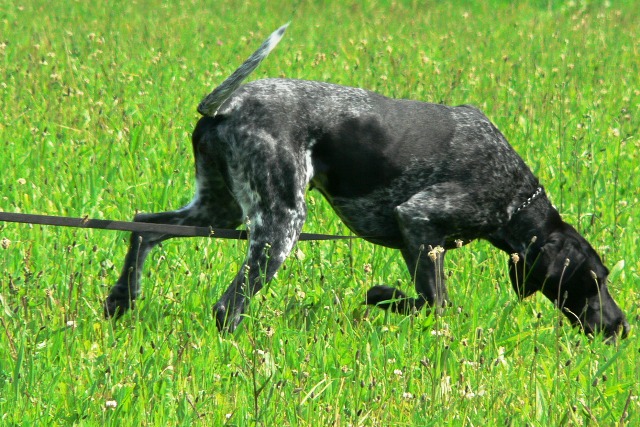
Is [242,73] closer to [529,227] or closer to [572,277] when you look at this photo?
[529,227]

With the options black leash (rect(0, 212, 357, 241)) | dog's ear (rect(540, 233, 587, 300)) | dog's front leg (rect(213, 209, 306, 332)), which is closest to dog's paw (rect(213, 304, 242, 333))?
dog's front leg (rect(213, 209, 306, 332))

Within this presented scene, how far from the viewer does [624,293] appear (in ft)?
18.1

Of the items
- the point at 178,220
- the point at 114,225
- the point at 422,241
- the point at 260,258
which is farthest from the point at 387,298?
the point at 114,225

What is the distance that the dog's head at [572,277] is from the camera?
16.6 ft

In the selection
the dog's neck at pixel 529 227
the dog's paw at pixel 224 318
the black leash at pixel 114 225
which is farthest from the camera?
the dog's neck at pixel 529 227

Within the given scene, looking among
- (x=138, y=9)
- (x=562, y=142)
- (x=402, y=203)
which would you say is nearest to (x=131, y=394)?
(x=402, y=203)

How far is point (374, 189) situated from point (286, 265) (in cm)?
76

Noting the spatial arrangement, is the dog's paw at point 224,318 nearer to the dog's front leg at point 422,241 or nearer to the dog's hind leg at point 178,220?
the dog's hind leg at point 178,220

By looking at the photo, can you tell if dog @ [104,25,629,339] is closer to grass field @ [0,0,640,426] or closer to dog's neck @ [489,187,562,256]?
dog's neck @ [489,187,562,256]

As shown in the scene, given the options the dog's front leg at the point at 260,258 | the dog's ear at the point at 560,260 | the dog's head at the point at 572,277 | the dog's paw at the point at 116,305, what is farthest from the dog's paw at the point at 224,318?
the dog's ear at the point at 560,260

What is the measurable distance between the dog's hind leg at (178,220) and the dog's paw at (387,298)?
766mm

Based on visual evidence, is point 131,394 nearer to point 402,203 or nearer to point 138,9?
point 402,203

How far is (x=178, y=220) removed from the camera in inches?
206

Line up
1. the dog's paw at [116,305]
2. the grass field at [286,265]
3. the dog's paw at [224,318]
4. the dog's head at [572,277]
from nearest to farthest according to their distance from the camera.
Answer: the grass field at [286,265]
the dog's paw at [224,318]
the dog's paw at [116,305]
the dog's head at [572,277]
